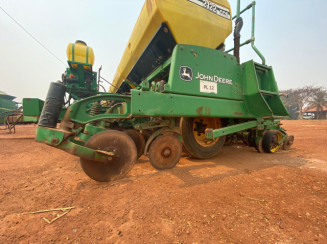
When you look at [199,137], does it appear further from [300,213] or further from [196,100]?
[300,213]

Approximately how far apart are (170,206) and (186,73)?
184 centimetres

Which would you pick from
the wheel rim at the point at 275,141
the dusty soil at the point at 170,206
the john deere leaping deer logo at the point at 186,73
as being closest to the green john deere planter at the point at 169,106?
the john deere leaping deer logo at the point at 186,73

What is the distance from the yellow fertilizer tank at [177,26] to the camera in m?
2.09

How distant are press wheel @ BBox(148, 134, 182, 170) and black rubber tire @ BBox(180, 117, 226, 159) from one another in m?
0.51

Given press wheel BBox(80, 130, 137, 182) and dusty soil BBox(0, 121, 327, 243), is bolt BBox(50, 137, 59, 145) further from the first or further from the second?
dusty soil BBox(0, 121, 327, 243)

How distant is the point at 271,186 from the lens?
191 cm

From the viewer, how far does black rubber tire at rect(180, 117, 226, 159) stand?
9.57 feet

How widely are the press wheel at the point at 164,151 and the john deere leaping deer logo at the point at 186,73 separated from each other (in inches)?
38.1

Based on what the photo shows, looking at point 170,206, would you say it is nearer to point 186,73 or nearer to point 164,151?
point 164,151

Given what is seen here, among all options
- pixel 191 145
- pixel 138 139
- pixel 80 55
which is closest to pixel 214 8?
pixel 191 145

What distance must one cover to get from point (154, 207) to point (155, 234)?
0.33m

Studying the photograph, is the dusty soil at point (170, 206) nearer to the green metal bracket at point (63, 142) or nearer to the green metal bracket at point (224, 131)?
the green metal bracket at point (63, 142)

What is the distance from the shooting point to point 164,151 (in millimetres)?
2373

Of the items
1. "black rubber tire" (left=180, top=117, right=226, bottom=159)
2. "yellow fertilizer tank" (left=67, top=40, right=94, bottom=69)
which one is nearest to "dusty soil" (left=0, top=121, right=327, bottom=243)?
"black rubber tire" (left=180, top=117, right=226, bottom=159)
